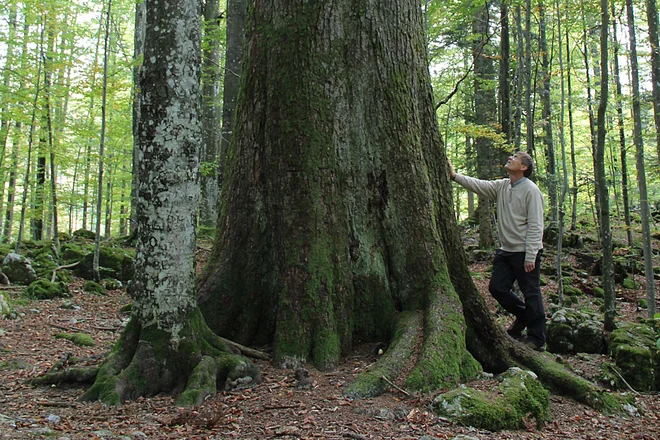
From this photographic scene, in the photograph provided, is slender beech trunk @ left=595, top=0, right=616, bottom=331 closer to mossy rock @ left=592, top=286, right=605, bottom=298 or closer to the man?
the man

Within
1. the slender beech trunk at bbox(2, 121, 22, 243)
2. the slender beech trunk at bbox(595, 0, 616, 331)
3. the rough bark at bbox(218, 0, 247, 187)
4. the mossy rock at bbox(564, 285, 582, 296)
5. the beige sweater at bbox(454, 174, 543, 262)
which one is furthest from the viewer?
the slender beech trunk at bbox(2, 121, 22, 243)

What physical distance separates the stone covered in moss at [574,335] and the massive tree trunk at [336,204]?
6.87 ft

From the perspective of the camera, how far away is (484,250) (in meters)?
13.9

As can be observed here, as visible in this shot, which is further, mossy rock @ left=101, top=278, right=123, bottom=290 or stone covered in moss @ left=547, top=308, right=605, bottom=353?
mossy rock @ left=101, top=278, right=123, bottom=290

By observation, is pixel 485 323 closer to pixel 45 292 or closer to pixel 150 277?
pixel 150 277

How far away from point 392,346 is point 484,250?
10365 mm

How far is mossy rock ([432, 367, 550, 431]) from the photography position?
3.54 metres

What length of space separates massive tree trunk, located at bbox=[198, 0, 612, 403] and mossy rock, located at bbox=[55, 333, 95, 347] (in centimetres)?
225

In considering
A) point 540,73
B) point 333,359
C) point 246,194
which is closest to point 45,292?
point 246,194

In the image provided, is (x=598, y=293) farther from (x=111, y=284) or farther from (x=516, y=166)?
(x=111, y=284)

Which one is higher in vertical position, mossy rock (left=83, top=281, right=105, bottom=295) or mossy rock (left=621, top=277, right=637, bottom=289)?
mossy rock (left=83, top=281, right=105, bottom=295)

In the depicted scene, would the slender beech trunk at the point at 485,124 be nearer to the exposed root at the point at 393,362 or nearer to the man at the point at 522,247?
the man at the point at 522,247

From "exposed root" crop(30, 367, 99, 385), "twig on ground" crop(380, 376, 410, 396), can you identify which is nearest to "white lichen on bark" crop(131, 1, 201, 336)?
"exposed root" crop(30, 367, 99, 385)

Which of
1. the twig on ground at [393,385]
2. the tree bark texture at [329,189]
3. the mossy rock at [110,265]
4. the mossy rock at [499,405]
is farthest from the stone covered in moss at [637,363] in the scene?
the mossy rock at [110,265]
